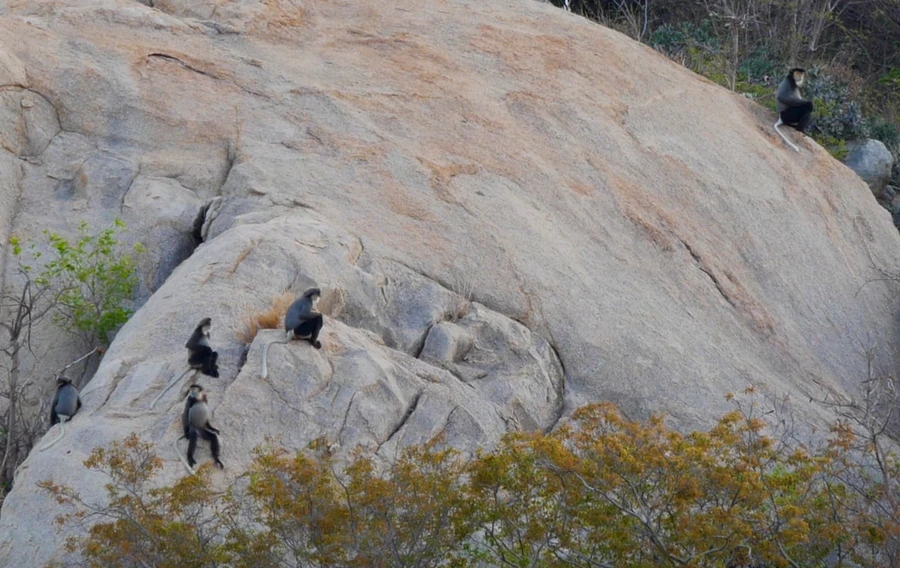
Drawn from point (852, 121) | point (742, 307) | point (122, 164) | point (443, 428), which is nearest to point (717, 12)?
point (852, 121)

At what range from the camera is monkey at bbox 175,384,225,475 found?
10102 millimetres

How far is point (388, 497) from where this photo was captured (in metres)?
9.23

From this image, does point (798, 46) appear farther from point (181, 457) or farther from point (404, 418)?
point (181, 457)

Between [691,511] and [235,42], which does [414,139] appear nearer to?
[235,42]

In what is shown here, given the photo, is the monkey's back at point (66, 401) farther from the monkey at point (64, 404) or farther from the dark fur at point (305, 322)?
the dark fur at point (305, 322)

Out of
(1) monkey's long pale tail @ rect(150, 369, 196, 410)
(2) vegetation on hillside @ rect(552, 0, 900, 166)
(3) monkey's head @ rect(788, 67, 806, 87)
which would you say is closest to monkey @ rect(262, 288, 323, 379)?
(1) monkey's long pale tail @ rect(150, 369, 196, 410)

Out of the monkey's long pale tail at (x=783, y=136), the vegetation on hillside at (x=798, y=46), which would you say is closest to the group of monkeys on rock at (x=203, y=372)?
the monkey's long pale tail at (x=783, y=136)

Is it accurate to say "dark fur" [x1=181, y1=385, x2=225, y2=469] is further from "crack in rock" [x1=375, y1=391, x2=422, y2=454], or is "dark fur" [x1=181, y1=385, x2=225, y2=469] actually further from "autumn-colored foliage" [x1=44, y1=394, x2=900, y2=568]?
"crack in rock" [x1=375, y1=391, x2=422, y2=454]

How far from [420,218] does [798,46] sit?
1292 cm

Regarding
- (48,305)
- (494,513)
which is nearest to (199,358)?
(494,513)

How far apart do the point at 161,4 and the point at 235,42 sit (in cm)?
173

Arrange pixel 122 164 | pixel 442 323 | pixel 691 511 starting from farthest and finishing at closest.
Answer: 1. pixel 122 164
2. pixel 442 323
3. pixel 691 511

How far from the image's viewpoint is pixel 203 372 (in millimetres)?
10719

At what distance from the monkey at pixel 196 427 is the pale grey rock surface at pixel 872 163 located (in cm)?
1415
